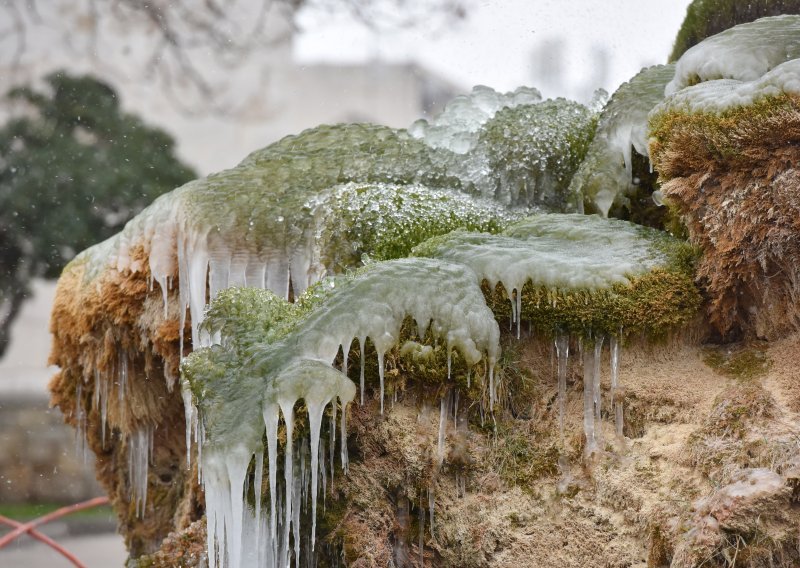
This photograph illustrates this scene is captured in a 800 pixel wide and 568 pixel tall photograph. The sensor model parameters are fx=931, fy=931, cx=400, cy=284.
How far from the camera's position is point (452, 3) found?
438 inches

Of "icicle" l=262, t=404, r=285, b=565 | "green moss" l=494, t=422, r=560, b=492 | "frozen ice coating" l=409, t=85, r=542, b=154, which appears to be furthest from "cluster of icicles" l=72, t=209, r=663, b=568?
"frozen ice coating" l=409, t=85, r=542, b=154

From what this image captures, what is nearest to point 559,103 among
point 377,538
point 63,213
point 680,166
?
point 680,166

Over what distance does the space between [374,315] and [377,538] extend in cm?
86

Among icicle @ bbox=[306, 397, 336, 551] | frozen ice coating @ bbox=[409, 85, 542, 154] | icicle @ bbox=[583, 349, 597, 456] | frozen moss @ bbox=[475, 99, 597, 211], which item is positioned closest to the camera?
icicle @ bbox=[306, 397, 336, 551]

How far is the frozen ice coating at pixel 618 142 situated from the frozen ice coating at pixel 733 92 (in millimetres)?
808

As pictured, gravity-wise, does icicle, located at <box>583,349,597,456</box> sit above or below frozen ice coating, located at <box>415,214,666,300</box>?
below

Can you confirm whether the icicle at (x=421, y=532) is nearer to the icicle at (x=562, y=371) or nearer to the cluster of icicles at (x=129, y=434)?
the icicle at (x=562, y=371)

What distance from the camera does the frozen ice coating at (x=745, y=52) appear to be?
12.8ft

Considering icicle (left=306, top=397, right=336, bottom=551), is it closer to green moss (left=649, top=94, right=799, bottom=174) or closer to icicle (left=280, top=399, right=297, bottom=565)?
icicle (left=280, top=399, right=297, bottom=565)

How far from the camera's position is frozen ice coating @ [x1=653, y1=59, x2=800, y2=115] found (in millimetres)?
3342

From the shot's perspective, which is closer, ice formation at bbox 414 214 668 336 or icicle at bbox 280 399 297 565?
icicle at bbox 280 399 297 565

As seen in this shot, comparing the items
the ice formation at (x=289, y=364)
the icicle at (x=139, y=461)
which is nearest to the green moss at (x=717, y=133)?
the ice formation at (x=289, y=364)

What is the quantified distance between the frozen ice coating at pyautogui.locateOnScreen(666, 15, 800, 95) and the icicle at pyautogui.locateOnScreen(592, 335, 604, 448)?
1309mm

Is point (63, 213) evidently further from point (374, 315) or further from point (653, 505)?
point (653, 505)
